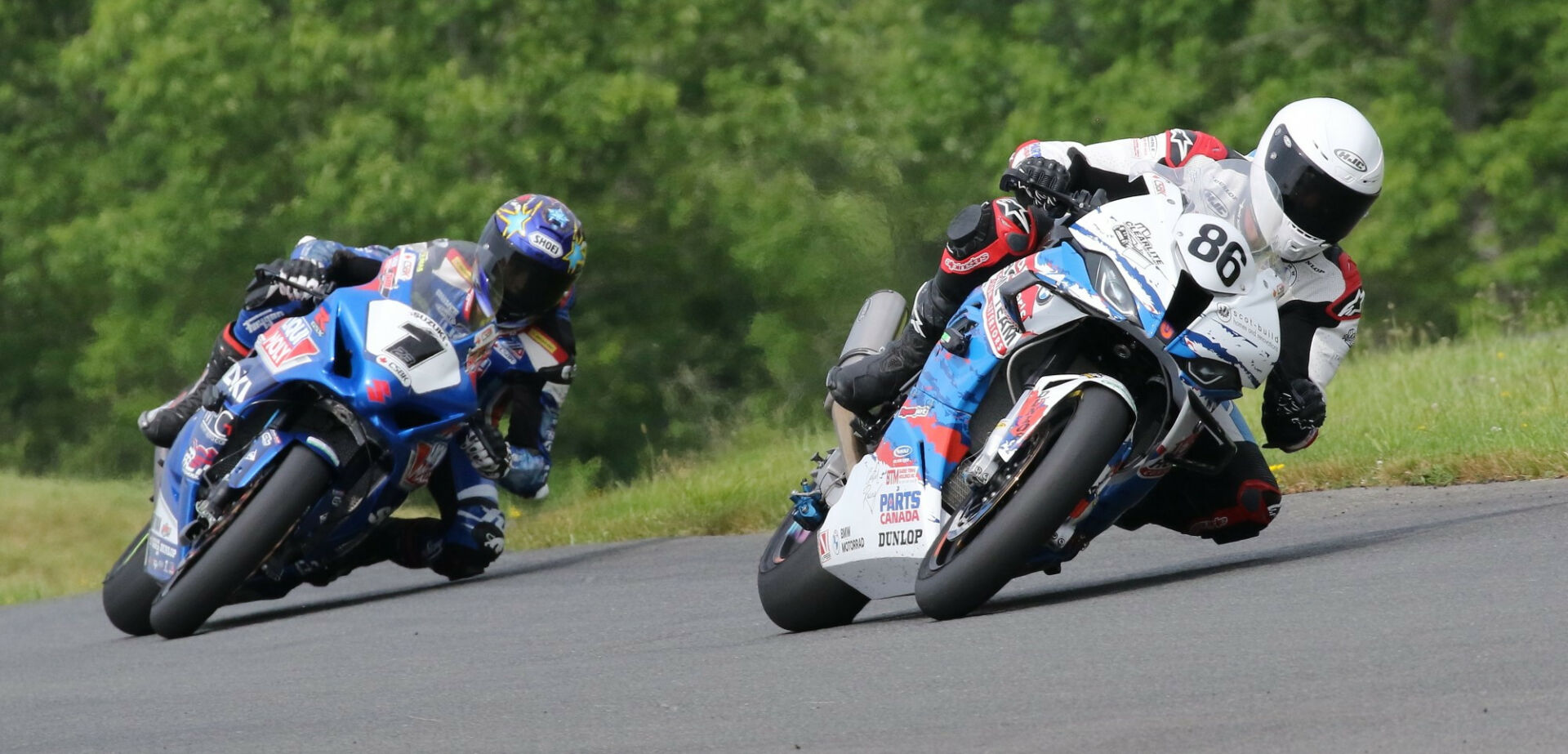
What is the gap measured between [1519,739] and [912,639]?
2.29 metres

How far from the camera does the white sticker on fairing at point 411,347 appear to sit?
8.44 metres

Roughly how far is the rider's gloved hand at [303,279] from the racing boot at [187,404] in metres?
0.34

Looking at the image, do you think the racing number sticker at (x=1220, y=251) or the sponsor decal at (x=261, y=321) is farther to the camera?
the sponsor decal at (x=261, y=321)

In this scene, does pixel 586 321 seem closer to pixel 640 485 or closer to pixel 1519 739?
pixel 640 485

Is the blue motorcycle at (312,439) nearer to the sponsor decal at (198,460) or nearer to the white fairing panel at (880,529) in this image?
the sponsor decal at (198,460)

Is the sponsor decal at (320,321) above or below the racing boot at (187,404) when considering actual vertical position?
above

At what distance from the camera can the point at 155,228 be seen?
28.3 metres

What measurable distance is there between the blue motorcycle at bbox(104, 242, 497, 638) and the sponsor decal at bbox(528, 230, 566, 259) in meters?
0.28

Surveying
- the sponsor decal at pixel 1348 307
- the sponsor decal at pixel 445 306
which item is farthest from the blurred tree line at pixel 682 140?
the sponsor decal at pixel 1348 307

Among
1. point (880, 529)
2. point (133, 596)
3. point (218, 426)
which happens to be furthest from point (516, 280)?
point (880, 529)

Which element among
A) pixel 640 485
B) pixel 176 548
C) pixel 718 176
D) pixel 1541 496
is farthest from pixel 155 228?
pixel 1541 496

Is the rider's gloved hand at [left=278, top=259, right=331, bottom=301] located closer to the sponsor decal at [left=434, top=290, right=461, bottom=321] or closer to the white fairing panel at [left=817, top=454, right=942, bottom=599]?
the sponsor decal at [left=434, top=290, right=461, bottom=321]

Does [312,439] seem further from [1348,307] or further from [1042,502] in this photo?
[1348,307]

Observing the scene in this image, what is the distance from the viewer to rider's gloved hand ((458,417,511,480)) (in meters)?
9.20
